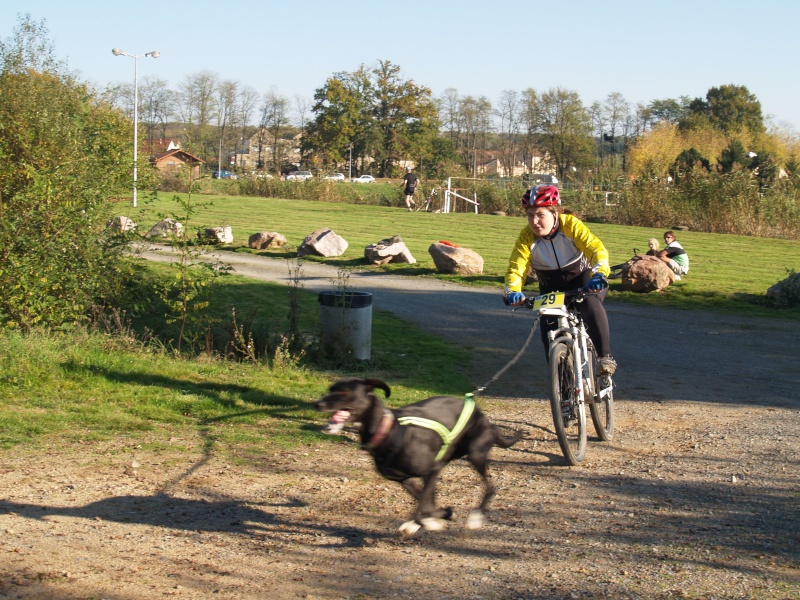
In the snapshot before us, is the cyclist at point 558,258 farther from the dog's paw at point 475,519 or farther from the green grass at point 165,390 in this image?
the green grass at point 165,390

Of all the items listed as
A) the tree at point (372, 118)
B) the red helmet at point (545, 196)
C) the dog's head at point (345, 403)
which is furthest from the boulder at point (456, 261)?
the tree at point (372, 118)

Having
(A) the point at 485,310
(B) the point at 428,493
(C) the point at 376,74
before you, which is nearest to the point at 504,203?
(A) the point at 485,310

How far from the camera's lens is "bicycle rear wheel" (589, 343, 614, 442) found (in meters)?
6.82

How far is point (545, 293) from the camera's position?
6859 millimetres

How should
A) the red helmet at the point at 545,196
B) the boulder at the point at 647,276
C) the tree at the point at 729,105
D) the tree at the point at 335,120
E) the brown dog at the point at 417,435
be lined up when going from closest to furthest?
the brown dog at the point at 417,435 < the red helmet at the point at 545,196 < the boulder at the point at 647,276 < the tree at the point at 335,120 < the tree at the point at 729,105

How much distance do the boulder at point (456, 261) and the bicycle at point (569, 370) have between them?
1229 cm

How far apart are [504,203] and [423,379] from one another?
31.8 meters

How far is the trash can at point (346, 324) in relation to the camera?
1033cm

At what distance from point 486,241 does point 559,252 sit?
20167 mm

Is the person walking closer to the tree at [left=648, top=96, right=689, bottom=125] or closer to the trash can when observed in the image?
the trash can

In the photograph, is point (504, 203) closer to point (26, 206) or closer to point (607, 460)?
point (26, 206)

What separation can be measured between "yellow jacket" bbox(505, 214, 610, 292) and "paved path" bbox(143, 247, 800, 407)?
261cm

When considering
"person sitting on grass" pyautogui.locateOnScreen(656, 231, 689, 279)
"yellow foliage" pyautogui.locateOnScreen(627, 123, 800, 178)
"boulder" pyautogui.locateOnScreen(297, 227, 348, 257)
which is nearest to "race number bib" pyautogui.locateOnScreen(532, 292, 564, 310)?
"person sitting on grass" pyautogui.locateOnScreen(656, 231, 689, 279)

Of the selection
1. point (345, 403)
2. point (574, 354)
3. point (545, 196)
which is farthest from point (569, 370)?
point (345, 403)
